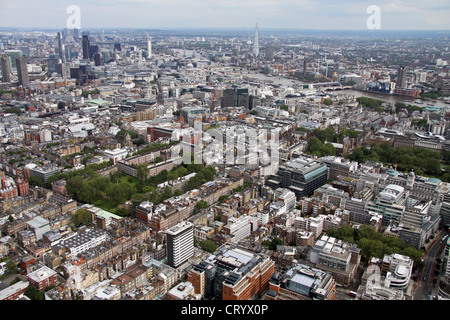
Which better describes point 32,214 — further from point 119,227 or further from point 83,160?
point 83,160

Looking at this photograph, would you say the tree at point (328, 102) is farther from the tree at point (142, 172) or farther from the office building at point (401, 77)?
the tree at point (142, 172)

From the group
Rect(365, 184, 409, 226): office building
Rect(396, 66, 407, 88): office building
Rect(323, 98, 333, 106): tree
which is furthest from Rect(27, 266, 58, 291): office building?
Rect(396, 66, 407, 88): office building

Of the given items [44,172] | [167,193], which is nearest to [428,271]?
[167,193]

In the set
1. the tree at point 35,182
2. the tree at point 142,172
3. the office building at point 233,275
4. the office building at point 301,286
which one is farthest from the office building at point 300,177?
the tree at point 35,182

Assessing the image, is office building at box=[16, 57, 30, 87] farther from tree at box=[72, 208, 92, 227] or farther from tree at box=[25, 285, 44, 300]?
tree at box=[25, 285, 44, 300]

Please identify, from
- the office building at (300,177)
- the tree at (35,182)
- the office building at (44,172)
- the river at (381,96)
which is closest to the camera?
the office building at (300,177)

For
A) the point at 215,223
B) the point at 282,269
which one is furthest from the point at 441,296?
the point at 215,223

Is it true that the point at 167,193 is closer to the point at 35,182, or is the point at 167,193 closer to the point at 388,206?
the point at 35,182
